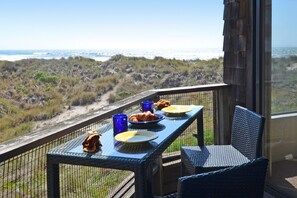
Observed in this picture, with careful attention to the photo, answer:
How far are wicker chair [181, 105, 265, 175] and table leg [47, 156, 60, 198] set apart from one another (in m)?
0.92

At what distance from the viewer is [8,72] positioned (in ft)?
58.1

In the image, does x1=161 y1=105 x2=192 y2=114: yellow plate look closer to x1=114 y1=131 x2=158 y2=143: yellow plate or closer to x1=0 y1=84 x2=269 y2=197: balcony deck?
x1=0 y1=84 x2=269 y2=197: balcony deck

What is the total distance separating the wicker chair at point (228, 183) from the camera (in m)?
1.10

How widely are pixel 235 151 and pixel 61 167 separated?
1256 millimetres

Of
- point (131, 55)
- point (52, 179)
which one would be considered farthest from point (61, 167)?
point (131, 55)

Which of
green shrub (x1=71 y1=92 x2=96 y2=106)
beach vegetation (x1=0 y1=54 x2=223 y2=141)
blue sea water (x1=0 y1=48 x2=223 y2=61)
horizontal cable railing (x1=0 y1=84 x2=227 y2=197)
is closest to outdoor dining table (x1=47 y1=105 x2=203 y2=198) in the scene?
horizontal cable railing (x1=0 y1=84 x2=227 y2=197)

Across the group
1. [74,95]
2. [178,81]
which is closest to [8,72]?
[74,95]

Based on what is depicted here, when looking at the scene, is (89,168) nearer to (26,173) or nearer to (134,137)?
(26,173)

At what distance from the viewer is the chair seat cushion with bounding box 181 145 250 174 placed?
83.5 inches

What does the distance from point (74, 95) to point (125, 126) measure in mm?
13704

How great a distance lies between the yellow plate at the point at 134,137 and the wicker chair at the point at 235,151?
583 mm

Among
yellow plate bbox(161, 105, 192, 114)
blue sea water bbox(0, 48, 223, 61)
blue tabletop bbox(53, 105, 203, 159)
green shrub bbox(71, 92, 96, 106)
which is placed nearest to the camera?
blue tabletop bbox(53, 105, 203, 159)

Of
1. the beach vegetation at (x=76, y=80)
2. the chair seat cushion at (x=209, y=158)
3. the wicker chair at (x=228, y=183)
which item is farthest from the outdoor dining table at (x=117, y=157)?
the beach vegetation at (x=76, y=80)

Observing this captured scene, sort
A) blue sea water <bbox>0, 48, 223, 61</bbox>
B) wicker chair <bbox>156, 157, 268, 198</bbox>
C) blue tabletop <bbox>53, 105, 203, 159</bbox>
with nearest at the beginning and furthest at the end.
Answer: wicker chair <bbox>156, 157, 268, 198</bbox> < blue tabletop <bbox>53, 105, 203, 159</bbox> < blue sea water <bbox>0, 48, 223, 61</bbox>
